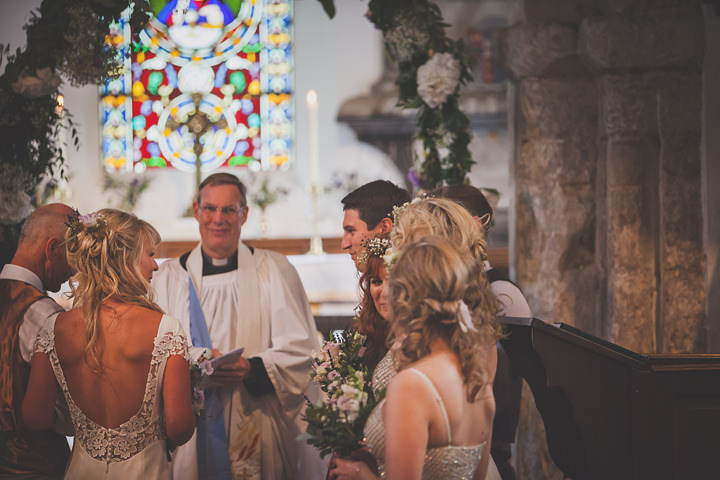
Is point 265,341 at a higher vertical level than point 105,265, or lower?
lower

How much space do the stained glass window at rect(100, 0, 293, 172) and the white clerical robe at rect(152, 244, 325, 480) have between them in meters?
6.80

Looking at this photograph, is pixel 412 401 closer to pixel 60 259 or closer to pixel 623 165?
pixel 60 259

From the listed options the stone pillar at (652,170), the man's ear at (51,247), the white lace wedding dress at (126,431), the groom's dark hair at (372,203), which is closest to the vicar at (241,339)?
the man's ear at (51,247)

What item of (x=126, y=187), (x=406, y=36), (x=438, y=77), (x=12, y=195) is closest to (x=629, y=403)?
(x=438, y=77)

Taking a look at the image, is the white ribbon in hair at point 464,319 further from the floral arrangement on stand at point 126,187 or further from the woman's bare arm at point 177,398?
the floral arrangement on stand at point 126,187

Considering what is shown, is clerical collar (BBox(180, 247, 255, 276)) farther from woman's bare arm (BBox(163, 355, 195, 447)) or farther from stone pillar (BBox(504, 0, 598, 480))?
stone pillar (BBox(504, 0, 598, 480))

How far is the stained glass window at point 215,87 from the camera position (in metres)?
10.5

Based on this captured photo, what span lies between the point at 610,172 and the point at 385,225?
5.54 ft

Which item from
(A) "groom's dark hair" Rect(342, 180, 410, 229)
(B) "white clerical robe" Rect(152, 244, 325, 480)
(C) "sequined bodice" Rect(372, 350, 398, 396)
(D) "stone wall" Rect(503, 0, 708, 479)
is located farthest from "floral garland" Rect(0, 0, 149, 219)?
(D) "stone wall" Rect(503, 0, 708, 479)

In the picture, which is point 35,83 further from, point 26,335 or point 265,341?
point 265,341

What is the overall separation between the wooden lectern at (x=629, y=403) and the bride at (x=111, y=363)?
3.92 ft

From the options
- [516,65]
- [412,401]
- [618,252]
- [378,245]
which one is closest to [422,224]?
[378,245]

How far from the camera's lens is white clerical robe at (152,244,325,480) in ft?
11.9

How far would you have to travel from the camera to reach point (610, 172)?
390cm
